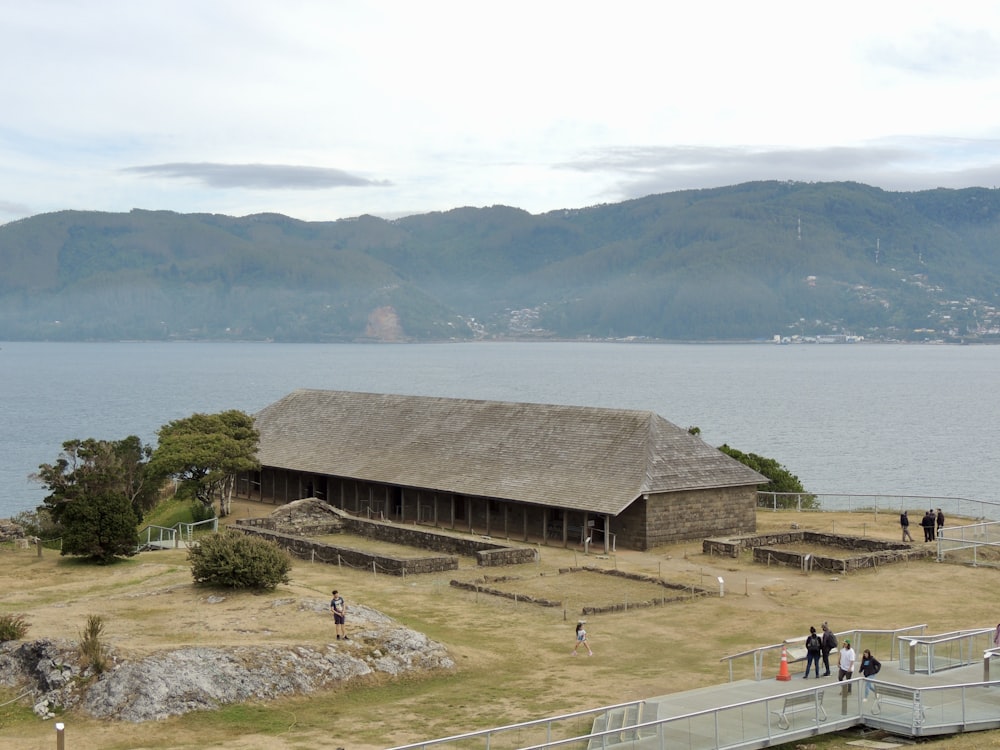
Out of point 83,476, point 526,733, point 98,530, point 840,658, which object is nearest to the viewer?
point 526,733

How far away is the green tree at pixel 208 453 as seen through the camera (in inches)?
2056

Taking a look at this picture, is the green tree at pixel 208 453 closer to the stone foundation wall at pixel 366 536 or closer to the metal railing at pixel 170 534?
the metal railing at pixel 170 534

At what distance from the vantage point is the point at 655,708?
2228 centimetres

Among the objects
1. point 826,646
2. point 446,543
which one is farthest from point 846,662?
point 446,543

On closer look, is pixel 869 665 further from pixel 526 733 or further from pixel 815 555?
pixel 815 555

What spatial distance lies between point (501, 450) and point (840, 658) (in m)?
27.7

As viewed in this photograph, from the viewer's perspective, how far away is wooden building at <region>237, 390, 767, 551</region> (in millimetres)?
44969

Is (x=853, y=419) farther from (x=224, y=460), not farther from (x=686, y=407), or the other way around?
(x=224, y=460)

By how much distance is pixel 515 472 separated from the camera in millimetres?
48406

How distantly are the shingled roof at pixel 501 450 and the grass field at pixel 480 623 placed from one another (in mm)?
2915

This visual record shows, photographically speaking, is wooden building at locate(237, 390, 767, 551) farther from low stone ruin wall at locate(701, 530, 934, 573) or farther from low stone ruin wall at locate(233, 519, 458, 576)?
low stone ruin wall at locate(233, 519, 458, 576)

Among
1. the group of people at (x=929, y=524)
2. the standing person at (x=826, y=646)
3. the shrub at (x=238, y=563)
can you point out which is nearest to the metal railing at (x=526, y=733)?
the standing person at (x=826, y=646)

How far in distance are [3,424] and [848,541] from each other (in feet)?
395

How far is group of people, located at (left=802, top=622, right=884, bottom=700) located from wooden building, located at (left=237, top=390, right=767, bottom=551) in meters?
18.2
